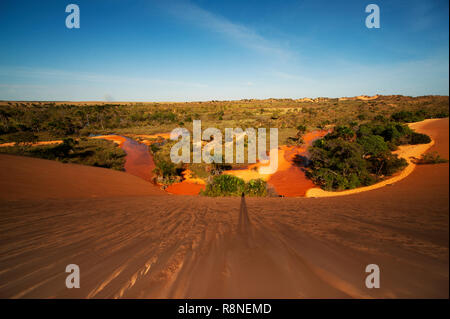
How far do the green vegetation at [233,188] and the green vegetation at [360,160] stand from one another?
4.44 meters

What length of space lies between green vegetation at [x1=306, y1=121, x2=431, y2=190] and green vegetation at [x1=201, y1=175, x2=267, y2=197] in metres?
4.44

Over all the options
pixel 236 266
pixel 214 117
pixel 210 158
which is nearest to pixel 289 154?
pixel 210 158

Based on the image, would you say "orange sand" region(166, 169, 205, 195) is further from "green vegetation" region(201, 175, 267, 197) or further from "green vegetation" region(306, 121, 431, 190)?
"green vegetation" region(306, 121, 431, 190)

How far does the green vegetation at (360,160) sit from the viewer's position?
10.3 m

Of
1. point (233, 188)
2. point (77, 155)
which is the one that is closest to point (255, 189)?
point (233, 188)

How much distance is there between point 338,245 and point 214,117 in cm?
4209

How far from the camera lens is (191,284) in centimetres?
170

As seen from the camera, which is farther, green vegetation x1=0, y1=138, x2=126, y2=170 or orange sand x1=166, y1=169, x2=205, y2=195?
green vegetation x1=0, y1=138, x2=126, y2=170

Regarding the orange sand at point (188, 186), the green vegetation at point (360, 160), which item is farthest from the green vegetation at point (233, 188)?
the green vegetation at point (360, 160)

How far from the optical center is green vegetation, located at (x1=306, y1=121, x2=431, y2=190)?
10344mm

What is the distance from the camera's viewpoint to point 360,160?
1104cm

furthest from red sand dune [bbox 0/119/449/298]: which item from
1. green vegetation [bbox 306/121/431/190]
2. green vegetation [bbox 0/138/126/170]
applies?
green vegetation [bbox 0/138/126/170]

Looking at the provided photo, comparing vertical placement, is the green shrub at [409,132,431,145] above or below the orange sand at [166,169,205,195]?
above
